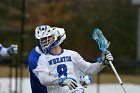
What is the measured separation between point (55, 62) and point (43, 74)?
1.12ft

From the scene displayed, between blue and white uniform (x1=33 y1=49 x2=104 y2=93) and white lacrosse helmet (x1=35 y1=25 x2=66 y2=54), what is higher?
white lacrosse helmet (x1=35 y1=25 x2=66 y2=54)

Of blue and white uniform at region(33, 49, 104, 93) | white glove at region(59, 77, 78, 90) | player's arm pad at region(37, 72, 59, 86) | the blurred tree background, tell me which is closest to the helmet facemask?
blue and white uniform at region(33, 49, 104, 93)

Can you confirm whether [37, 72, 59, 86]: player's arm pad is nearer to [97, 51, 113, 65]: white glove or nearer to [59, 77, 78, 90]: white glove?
[59, 77, 78, 90]: white glove

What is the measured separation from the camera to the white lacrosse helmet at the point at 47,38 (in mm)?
10234

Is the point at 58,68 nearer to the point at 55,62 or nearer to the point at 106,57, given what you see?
the point at 55,62

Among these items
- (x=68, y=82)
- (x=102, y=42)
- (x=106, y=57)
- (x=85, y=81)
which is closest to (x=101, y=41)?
(x=102, y=42)

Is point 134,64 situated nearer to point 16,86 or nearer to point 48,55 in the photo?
point 16,86

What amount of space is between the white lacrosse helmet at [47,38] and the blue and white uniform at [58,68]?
14cm

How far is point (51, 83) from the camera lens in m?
10.0

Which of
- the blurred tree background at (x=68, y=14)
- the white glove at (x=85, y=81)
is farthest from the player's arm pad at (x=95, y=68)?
the blurred tree background at (x=68, y=14)

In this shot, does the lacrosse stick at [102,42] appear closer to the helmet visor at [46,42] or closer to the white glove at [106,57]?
the white glove at [106,57]

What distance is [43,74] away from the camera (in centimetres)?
1005

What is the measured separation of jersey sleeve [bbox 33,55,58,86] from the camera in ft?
32.8

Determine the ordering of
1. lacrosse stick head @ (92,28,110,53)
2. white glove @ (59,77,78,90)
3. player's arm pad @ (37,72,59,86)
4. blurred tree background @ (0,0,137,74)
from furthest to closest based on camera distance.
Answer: blurred tree background @ (0,0,137,74) < lacrosse stick head @ (92,28,110,53) < player's arm pad @ (37,72,59,86) < white glove @ (59,77,78,90)
